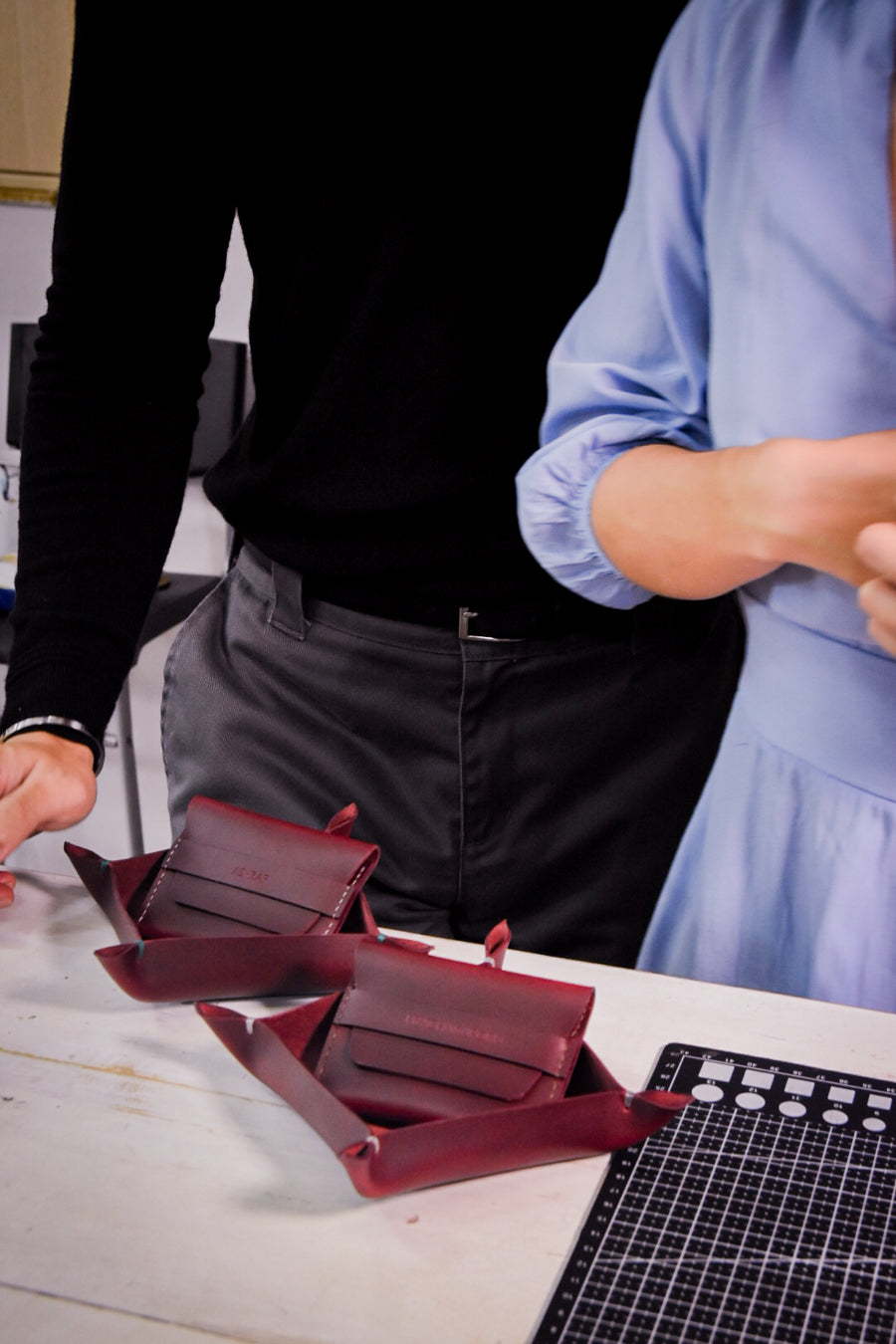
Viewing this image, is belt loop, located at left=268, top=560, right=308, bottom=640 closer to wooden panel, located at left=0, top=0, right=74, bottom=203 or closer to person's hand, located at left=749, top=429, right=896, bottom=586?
person's hand, located at left=749, top=429, right=896, bottom=586

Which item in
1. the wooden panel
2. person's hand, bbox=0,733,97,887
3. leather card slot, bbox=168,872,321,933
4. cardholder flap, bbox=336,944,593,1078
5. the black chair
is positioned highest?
the wooden panel

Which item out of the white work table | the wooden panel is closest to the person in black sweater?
the white work table

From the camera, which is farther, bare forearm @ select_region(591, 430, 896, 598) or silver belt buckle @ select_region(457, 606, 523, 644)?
silver belt buckle @ select_region(457, 606, 523, 644)

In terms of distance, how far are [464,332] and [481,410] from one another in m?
0.06

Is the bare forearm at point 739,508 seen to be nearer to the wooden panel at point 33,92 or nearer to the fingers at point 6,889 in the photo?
the fingers at point 6,889

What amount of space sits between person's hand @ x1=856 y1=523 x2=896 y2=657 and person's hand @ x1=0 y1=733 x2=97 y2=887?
586 millimetres

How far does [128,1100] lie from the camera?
642 millimetres

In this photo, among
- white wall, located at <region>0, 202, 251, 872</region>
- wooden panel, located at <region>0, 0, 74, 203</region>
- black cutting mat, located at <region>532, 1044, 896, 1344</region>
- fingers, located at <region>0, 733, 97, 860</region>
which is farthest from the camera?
white wall, located at <region>0, 202, 251, 872</region>

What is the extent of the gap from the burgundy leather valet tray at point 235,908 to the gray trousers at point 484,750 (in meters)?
0.19

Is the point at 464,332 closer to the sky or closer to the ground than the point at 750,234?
closer to the ground

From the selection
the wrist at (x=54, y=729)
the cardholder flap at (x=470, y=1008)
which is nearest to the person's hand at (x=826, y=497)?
the cardholder flap at (x=470, y=1008)

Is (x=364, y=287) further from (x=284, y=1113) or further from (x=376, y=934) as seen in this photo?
(x=284, y=1113)

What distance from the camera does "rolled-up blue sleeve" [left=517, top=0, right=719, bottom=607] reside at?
729 mm

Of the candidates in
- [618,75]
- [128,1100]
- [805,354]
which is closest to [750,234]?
[805,354]
